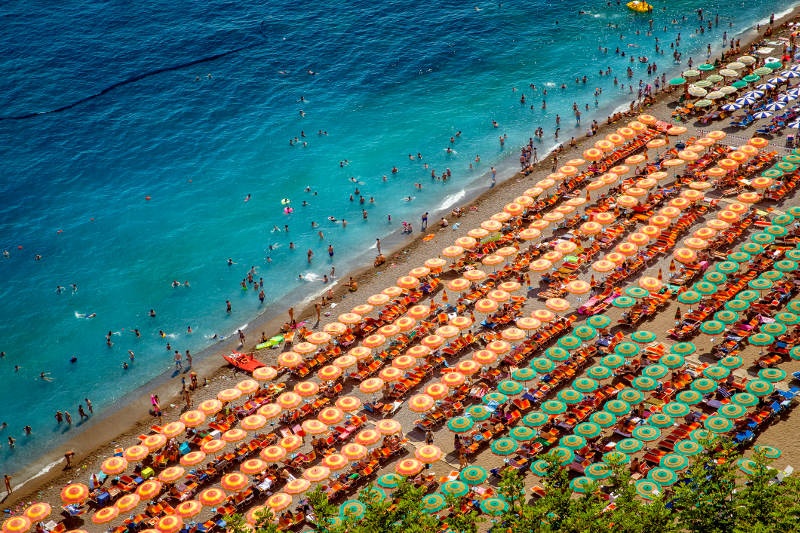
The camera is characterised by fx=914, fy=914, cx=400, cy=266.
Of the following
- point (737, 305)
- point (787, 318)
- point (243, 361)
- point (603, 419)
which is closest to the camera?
point (603, 419)

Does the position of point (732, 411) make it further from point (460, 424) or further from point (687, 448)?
point (460, 424)

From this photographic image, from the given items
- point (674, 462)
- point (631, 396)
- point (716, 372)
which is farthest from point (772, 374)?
point (674, 462)

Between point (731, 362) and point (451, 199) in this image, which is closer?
point (731, 362)

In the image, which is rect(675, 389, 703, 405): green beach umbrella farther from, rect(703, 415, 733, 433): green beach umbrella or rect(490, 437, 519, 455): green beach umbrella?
rect(490, 437, 519, 455): green beach umbrella

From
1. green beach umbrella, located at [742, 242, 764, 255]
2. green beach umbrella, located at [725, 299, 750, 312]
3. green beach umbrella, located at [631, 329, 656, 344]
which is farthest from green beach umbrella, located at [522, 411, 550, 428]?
green beach umbrella, located at [742, 242, 764, 255]

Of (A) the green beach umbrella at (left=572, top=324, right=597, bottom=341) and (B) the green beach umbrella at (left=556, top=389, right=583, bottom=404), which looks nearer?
(B) the green beach umbrella at (left=556, top=389, right=583, bottom=404)

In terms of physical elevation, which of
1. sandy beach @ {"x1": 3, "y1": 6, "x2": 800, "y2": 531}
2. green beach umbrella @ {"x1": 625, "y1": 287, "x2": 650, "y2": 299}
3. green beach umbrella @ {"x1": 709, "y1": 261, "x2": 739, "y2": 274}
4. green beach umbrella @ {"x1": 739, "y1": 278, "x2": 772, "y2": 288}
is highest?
green beach umbrella @ {"x1": 709, "y1": 261, "x2": 739, "y2": 274}

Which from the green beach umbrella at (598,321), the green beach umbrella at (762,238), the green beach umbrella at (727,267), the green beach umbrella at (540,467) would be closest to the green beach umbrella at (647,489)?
the green beach umbrella at (540,467)

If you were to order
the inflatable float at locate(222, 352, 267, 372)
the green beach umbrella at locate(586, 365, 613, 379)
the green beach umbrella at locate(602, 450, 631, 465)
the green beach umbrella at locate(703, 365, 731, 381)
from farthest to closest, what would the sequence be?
the inflatable float at locate(222, 352, 267, 372) < the green beach umbrella at locate(586, 365, 613, 379) < the green beach umbrella at locate(703, 365, 731, 381) < the green beach umbrella at locate(602, 450, 631, 465)
